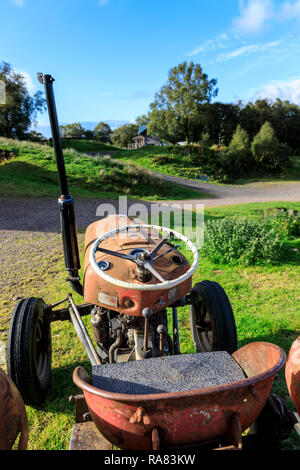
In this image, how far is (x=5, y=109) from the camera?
91.9 ft

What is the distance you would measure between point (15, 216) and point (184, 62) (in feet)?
100

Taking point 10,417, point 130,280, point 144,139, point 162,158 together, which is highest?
point 144,139

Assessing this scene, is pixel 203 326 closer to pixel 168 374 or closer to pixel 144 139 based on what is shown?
pixel 168 374

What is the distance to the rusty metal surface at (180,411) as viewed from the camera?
3.92 ft

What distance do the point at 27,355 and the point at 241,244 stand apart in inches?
185

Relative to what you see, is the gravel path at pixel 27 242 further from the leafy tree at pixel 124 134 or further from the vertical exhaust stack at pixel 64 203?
the leafy tree at pixel 124 134

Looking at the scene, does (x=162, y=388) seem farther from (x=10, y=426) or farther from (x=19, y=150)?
(x=19, y=150)

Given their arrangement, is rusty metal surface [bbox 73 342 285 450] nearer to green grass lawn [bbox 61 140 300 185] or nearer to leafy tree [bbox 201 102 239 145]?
green grass lawn [bbox 61 140 300 185]

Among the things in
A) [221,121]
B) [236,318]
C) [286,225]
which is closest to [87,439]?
[236,318]

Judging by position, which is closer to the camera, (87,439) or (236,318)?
(87,439)

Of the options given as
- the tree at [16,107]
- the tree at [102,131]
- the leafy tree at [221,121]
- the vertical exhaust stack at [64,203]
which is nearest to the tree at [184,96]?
the leafy tree at [221,121]

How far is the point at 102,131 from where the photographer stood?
185ft

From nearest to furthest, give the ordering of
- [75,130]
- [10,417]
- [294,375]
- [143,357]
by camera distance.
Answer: [10,417], [294,375], [143,357], [75,130]

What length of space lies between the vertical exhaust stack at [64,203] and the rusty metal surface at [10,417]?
122 cm
